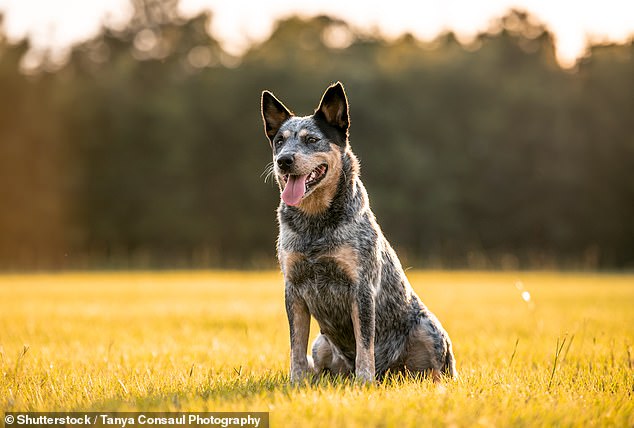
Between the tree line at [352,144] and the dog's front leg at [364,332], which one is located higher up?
the tree line at [352,144]

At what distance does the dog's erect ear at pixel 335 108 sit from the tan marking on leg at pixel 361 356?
1.46 metres

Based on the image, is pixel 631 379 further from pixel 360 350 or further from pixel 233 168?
pixel 233 168

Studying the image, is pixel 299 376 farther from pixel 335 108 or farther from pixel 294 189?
pixel 335 108

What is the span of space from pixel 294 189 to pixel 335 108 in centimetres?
77

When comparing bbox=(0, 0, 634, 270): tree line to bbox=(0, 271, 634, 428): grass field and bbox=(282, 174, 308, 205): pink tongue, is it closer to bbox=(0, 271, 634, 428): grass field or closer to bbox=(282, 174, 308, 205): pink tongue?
bbox=(0, 271, 634, 428): grass field

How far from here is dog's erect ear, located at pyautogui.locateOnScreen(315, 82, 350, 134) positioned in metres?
5.59

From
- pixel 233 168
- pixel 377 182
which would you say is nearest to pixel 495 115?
pixel 377 182

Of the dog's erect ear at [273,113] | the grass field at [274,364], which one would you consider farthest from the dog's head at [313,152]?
the grass field at [274,364]

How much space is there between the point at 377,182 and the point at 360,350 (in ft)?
92.9

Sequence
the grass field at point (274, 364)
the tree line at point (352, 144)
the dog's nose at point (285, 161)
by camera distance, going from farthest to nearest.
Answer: the tree line at point (352, 144) < the dog's nose at point (285, 161) < the grass field at point (274, 364)

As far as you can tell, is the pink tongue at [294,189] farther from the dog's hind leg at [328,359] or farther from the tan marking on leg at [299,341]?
the dog's hind leg at [328,359]

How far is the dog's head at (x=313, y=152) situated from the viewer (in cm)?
537

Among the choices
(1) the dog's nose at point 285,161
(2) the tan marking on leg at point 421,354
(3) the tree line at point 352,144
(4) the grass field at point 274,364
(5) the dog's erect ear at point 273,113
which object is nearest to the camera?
(4) the grass field at point 274,364

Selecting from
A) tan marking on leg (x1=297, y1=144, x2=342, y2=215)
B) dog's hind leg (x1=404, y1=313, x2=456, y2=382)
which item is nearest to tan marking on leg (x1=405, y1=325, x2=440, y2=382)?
dog's hind leg (x1=404, y1=313, x2=456, y2=382)
